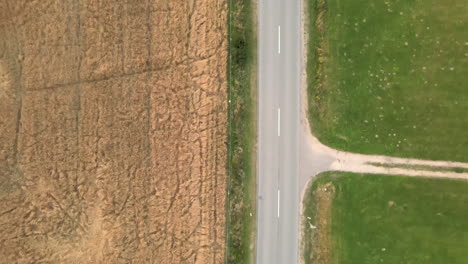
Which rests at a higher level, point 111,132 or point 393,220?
point 111,132

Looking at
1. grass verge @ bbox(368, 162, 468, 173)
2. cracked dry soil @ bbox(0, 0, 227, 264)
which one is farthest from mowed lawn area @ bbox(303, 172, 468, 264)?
cracked dry soil @ bbox(0, 0, 227, 264)

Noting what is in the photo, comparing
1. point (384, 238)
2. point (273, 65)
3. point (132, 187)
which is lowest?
point (384, 238)

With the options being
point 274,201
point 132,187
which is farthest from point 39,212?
point 274,201

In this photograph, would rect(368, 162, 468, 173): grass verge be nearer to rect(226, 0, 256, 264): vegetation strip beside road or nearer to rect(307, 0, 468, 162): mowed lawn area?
rect(307, 0, 468, 162): mowed lawn area

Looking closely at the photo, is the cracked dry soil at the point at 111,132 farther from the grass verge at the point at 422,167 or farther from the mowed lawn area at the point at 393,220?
the grass verge at the point at 422,167

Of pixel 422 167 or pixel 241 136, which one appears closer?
pixel 422 167

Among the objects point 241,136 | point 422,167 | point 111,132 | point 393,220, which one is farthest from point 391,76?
point 111,132

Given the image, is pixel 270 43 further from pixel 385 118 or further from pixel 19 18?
pixel 19 18

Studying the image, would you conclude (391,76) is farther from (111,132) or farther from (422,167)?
(111,132)
